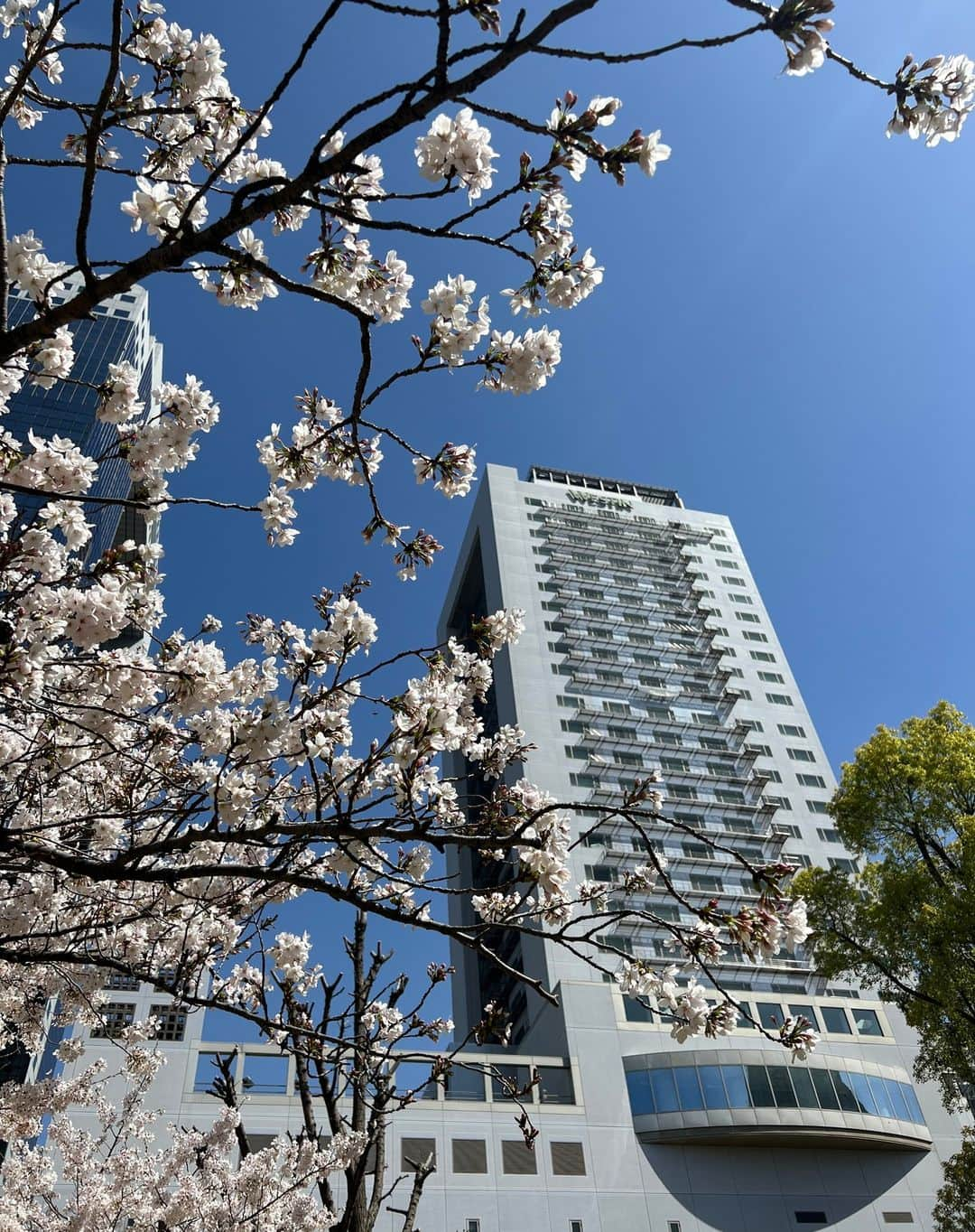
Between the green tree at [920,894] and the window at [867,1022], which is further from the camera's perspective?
the window at [867,1022]

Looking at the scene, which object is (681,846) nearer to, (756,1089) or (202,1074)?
(756,1089)

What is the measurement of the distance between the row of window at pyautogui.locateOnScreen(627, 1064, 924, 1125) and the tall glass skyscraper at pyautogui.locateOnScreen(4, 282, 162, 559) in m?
45.5

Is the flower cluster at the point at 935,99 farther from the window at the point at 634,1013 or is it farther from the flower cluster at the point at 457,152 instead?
the window at the point at 634,1013

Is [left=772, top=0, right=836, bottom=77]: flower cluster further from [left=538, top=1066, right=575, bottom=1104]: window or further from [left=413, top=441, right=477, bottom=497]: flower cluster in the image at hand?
[left=538, top=1066, right=575, bottom=1104]: window

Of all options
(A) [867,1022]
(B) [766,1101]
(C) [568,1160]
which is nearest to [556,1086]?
(C) [568,1160]

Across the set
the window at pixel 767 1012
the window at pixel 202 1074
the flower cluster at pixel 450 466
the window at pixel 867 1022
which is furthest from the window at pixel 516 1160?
the flower cluster at pixel 450 466

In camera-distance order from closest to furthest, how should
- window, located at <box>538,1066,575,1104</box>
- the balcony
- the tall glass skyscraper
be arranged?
the balcony < window, located at <box>538,1066,575,1104</box> < the tall glass skyscraper

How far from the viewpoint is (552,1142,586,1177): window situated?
29.2 m

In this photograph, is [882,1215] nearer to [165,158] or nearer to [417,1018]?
[417,1018]

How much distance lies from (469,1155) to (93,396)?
4924 cm

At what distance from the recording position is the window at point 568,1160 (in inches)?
1150

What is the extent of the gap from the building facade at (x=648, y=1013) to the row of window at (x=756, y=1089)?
0.27 feet

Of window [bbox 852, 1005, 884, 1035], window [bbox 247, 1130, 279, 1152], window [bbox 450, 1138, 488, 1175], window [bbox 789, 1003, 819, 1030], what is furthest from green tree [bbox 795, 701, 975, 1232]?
window [bbox 247, 1130, 279, 1152]

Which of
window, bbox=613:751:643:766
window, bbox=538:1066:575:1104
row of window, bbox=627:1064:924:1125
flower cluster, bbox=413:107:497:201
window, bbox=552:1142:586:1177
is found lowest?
flower cluster, bbox=413:107:497:201
